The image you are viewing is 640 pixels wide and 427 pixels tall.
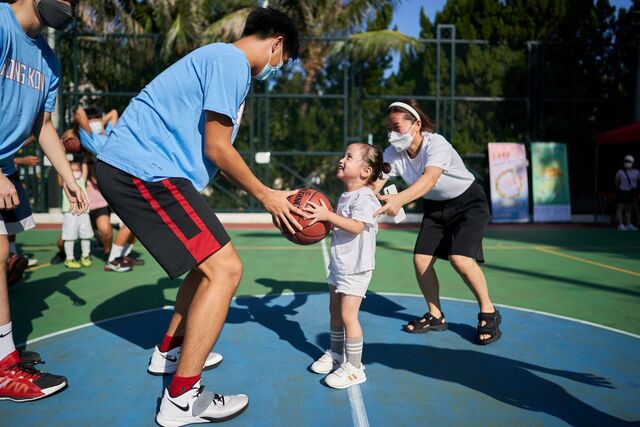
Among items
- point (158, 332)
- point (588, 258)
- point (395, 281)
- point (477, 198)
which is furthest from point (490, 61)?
point (158, 332)

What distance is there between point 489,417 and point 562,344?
62.6 inches

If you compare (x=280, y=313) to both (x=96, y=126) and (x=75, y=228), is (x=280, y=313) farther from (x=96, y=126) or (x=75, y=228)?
(x=96, y=126)

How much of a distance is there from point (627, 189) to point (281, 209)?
44.6 feet

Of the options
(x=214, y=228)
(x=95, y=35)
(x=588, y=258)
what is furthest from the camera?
(x=95, y=35)

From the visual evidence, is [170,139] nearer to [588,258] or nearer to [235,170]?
[235,170]

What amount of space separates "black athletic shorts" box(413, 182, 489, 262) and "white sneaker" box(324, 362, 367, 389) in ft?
4.91

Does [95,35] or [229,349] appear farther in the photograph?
[95,35]

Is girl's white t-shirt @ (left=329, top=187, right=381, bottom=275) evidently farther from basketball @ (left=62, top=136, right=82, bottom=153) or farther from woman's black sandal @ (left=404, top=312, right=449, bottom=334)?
basketball @ (left=62, top=136, right=82, bottom=153)

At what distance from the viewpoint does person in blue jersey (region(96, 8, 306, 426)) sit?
110 inches

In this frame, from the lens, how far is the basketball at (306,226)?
3.16 meters

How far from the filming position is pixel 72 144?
7.69m

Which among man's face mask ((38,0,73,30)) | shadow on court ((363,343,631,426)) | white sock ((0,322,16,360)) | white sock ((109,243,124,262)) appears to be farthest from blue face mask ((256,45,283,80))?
white sock ((109,243,124,262))

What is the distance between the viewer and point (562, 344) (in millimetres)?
4199

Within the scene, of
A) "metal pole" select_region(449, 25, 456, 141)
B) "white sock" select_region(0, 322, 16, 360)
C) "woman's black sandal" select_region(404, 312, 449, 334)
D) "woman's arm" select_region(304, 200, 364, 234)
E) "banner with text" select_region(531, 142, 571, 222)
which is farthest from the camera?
"banner with text" select_region(531, 142, 571, 222)
